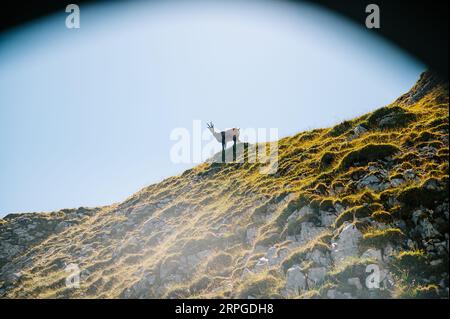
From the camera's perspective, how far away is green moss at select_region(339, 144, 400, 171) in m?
22.1

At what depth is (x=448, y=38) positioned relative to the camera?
13.5 m

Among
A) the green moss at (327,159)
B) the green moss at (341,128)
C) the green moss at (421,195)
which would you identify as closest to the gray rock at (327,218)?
the green moss at (421,195)

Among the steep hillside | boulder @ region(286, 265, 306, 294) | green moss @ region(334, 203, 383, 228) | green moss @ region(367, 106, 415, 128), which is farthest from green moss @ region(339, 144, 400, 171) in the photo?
boulder @ region(286, 265, 306, 294)

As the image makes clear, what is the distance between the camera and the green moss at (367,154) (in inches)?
870

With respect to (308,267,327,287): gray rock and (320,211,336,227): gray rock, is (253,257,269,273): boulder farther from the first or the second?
(320,211,336,227): gray rock

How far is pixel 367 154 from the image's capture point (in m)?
22.7

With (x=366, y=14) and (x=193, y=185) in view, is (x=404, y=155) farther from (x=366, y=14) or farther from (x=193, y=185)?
(x=193, y=185)

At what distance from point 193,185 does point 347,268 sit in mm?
23278

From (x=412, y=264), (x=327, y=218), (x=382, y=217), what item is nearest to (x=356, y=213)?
(x=382, y=217)

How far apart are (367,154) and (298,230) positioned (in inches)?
283

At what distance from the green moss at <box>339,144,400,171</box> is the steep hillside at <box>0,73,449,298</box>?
0.08 metres

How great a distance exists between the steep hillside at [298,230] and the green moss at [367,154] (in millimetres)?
76

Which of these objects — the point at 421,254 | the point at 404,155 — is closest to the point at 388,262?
the point at 421,254
